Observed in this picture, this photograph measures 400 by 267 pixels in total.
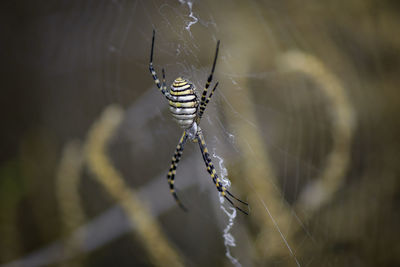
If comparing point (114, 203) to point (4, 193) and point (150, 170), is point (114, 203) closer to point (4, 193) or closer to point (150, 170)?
point (150, 170)

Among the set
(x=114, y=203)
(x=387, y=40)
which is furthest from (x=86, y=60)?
(x=387, y=40)

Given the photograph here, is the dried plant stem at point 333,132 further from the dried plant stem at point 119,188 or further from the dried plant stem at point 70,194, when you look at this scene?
the dried plant stem at point 70,194

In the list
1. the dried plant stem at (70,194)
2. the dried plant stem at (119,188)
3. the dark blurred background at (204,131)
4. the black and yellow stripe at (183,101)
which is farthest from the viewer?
the dried plant stem at (70,194)

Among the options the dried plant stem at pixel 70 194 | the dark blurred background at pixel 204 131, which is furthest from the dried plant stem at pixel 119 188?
the dried plant stem at pixel 70 194

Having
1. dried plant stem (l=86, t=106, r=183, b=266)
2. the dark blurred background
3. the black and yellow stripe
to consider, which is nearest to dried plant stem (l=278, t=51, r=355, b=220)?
the dark blurred background

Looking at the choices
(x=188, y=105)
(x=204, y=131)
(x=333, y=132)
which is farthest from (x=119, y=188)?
(x=333, y=132)

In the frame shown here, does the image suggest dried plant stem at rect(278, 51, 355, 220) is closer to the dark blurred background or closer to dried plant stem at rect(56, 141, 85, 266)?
the dark blurred background
